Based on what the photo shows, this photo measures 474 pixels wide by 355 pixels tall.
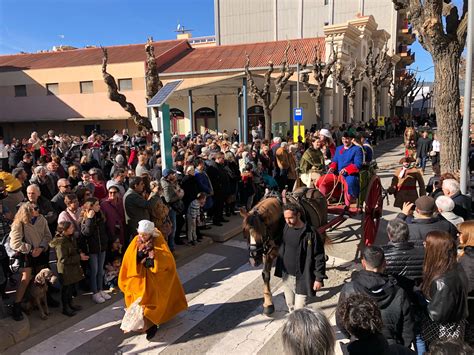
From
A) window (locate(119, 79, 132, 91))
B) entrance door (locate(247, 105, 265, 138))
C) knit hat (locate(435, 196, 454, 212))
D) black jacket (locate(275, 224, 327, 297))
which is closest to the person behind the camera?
black jacket (locate(275, 224, 327, 297))

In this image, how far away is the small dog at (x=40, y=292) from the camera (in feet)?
16.7

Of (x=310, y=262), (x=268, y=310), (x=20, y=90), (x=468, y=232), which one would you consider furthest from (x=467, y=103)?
(x=20, y=90)

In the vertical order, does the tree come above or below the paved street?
above

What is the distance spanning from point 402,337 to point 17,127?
40.5m

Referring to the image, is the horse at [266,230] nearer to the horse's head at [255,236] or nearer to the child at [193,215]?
the horse's head at [255,236]

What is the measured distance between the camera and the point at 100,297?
5734mm

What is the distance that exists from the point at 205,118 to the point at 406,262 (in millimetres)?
29999

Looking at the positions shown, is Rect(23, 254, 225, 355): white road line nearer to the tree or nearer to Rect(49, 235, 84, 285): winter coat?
Rect(49, 235, 84, 285): winter coat

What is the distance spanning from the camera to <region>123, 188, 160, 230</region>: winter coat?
20.1ft

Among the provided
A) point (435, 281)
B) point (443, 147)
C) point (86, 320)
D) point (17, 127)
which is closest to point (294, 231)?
point (435, 281)

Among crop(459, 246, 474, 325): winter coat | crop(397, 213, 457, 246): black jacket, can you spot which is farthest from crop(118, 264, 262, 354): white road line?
crop(459, 246, 474, 325): winter coat

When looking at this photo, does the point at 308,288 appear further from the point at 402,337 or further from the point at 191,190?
the point at 191,190

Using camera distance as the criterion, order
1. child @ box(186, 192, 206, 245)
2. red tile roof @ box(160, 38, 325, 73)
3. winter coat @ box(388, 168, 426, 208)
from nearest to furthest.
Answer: winter coat @ box(388, 168, 426, 208) < child @ box(186, 192, 206, 245) < red tile roof @ box(160, 38, 325, 73)

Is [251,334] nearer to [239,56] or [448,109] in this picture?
[448,109]
